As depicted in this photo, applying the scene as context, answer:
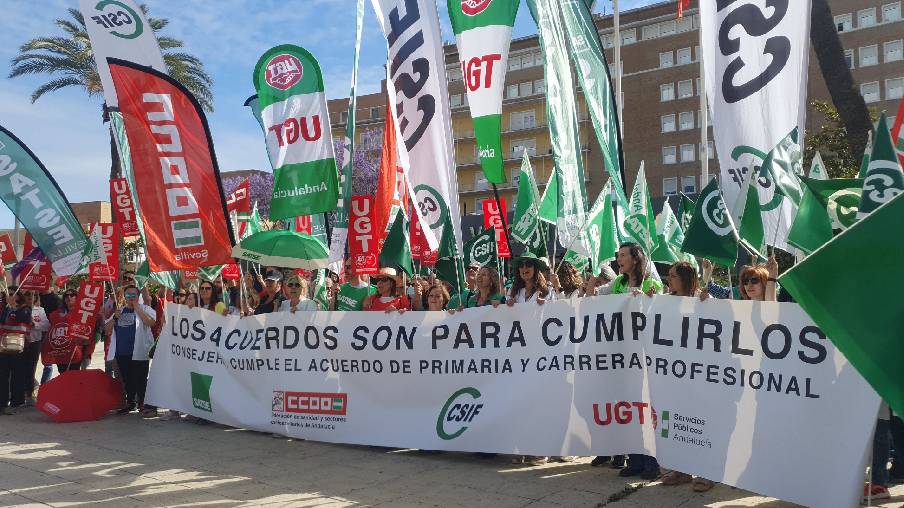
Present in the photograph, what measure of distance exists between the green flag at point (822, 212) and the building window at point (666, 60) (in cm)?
5601

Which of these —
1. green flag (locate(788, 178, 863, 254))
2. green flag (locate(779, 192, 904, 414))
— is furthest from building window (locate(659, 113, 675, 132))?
green flag (locate(779, 192, 904, 414))

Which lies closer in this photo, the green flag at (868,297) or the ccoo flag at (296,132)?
the green flag at (868,297)

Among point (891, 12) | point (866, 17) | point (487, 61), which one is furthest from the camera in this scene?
point (866, 17)

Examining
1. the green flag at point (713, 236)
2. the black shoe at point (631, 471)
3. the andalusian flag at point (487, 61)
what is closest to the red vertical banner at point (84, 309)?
the andalusian flag at point (487, 61)

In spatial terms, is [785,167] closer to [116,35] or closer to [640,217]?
[640,217]

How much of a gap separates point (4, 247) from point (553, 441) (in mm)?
11885

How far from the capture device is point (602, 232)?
9242 mm

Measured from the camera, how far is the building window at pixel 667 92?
187 feet

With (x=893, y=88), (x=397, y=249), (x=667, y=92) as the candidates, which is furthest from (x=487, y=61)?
(x=667, y=92)

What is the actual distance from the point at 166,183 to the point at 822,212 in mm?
6519

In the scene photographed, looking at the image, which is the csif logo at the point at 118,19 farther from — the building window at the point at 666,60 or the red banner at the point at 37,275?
the building window at the point at 666,60

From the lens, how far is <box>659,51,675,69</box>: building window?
5788 centimetres

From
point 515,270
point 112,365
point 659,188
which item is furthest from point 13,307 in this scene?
point 659,188

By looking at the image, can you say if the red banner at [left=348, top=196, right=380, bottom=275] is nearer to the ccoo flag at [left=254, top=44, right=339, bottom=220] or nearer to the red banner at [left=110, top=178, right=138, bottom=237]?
the ccoo flag at [left=254, top=44, right=339, bottom=220]
